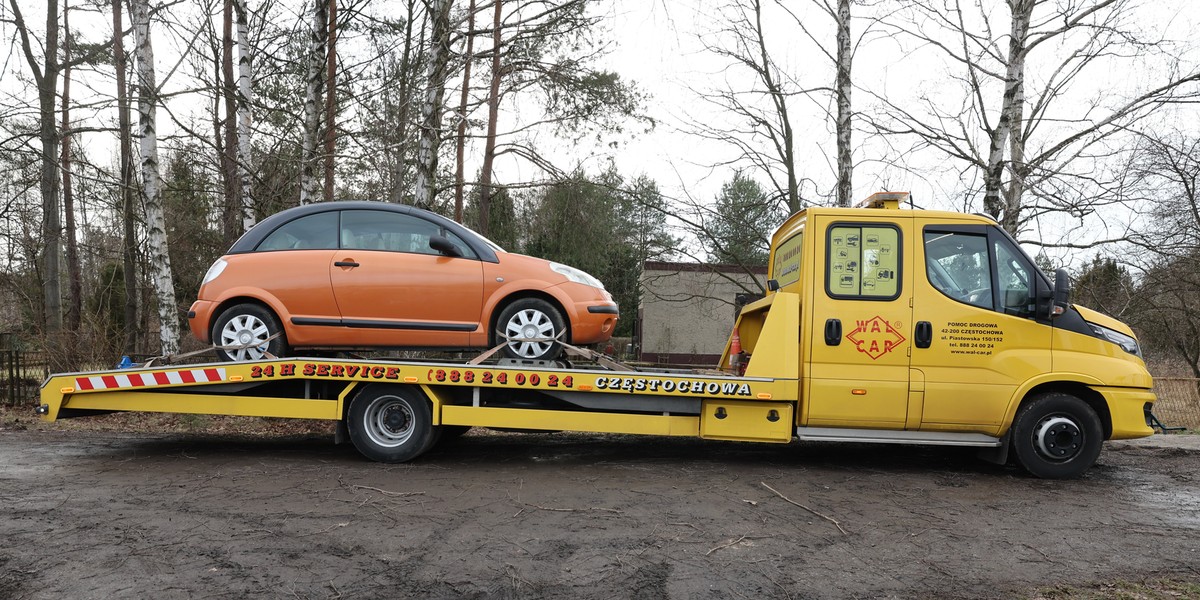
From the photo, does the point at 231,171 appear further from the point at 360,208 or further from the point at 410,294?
the point at 410,294

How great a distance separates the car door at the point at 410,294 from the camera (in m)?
6.48

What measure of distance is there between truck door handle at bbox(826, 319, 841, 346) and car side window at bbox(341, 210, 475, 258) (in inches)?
127

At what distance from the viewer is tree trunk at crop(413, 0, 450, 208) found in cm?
1014

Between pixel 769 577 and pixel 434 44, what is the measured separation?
8.52m

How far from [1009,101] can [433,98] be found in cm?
774

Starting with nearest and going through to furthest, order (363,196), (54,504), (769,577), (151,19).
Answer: (769,577) → (54,504) → (151,19) → (363,196)

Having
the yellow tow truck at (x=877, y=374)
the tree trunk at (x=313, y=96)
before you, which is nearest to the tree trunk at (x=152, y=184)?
the tree trunk at (x=313, y=96)

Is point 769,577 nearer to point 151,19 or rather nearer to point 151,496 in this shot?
point 151,496

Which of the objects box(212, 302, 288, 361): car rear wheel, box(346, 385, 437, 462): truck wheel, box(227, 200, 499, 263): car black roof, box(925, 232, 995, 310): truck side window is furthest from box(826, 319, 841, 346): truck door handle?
box(212, 302, 288, 361): car rear wheel

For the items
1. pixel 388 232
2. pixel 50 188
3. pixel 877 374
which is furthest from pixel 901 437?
pixel 50 188

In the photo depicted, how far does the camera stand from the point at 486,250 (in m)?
6.60

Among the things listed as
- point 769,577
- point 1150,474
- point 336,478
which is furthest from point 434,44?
point 1150,474

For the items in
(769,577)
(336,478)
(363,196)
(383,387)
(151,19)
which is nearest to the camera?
(769,577)

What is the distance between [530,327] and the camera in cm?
650
